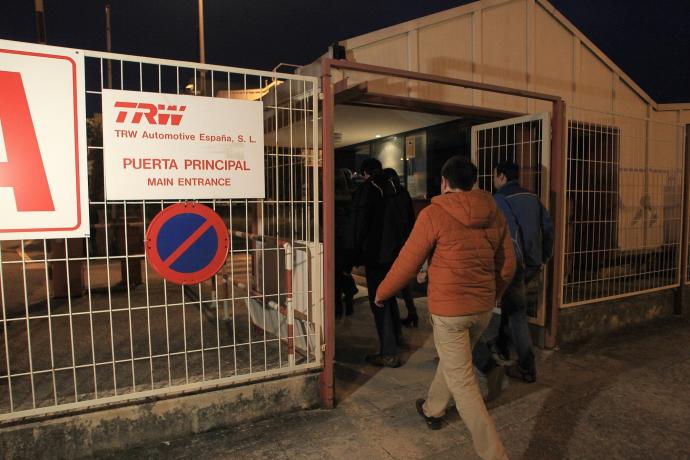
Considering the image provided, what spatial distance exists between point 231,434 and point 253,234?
73.3 inches

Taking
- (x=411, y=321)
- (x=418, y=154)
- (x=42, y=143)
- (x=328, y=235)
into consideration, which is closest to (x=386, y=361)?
(x=411, y=321)

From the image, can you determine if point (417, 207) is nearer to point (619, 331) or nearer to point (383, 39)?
point (383, 39)

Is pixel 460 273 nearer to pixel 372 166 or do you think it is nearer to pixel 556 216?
pixel 372 166

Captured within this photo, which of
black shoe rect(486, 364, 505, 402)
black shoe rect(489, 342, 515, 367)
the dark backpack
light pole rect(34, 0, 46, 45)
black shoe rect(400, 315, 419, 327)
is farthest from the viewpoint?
light pole rect(34, 0, 46, 45)

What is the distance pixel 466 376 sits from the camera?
2781 mm

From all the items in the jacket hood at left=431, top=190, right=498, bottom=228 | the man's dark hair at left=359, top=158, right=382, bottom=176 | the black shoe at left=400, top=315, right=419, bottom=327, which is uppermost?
the man's dark hair at left=359, top=158, right=382, bottom=176

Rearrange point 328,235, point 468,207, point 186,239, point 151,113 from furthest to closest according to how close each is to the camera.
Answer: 1. point 328,235
2. point 186,239
3. point 151,113
4. point 468,207

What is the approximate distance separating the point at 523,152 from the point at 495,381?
2.89m

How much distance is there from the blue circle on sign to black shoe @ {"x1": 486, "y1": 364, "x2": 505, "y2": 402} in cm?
259

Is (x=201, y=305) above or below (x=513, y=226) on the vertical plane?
below

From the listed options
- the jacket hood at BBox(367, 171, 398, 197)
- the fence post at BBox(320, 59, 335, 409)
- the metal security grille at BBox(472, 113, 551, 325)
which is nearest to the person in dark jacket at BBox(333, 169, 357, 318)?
the jacket hood at BBox(367, 171, 398, 197)

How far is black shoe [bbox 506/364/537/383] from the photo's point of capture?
4223 mm

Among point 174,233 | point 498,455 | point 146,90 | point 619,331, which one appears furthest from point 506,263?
point 619,331

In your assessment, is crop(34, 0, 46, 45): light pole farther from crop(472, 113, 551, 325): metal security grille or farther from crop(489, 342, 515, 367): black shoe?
crop(489, 342, 515, 367): black shoe
